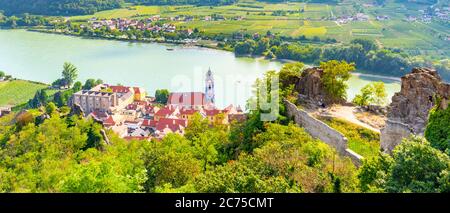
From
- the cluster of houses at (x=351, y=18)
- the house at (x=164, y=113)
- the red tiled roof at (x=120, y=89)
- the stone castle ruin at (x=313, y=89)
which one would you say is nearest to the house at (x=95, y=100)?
the red tiled roof at (x=120, y=89)

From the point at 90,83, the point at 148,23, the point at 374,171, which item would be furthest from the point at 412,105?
the point at 148,23

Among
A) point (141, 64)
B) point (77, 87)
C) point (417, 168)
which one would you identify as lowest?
point (77, 87)

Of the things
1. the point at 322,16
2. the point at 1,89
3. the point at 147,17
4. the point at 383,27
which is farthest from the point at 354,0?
the point at 1,89

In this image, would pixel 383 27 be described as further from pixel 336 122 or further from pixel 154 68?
pixel 336 122

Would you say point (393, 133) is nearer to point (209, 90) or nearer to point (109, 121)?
point (109, 121)

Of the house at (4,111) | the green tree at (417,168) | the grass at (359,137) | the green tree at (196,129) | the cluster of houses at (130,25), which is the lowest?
the house at (4,111)

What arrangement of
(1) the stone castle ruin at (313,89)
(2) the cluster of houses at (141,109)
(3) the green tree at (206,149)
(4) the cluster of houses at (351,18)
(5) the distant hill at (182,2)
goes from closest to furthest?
(3) the green tree at (206,149) < (1) the stone castle ruin at (313,89) < (2) the cluster of houses at (141,109) < (4) the cluster of houses at (351,18) < (5) the distant hill at (182,2)

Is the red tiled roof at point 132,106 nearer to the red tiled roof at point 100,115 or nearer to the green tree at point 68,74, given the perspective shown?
the red tiled roof at point 100,115
